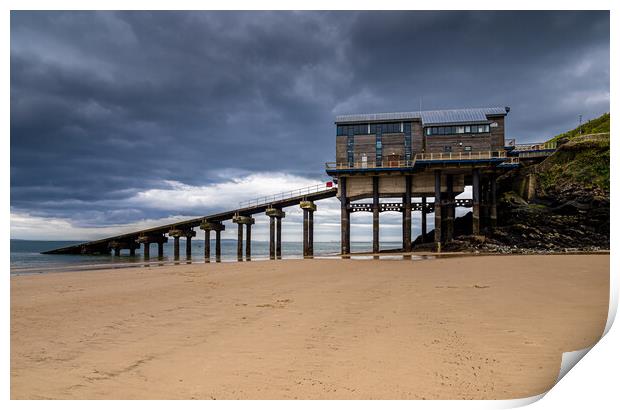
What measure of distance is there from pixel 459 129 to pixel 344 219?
49.4ft

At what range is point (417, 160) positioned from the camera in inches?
1356

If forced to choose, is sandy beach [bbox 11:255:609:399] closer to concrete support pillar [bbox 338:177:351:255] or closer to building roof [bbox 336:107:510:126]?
concrete support pillar [bbox 338:177:351:255]

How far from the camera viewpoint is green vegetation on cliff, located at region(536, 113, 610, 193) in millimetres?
29484

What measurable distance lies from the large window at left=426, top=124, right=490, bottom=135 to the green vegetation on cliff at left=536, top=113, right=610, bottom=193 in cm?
659

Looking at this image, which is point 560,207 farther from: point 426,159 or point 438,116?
point 438,116

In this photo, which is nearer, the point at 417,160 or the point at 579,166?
the point at 579,166

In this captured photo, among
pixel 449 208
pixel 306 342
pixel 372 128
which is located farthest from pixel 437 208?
pixel 306 342

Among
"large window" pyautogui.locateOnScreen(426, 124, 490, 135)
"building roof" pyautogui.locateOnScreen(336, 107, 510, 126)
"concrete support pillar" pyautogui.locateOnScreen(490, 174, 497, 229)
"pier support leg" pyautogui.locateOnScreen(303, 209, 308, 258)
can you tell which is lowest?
"pier support leg" pyautogui.locateOnScreen(303, 209, 308, 258)

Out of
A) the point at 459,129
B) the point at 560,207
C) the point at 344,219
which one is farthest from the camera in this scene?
the point at 344,219

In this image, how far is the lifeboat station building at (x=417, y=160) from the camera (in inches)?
1357

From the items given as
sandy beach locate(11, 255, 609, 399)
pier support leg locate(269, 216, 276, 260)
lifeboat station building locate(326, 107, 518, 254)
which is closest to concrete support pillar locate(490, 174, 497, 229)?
lifeboat station building locate(326, 107, 518, 254)

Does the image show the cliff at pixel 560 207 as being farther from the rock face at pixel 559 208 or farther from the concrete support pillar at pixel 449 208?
the concrete support pillar at pixel 449 208

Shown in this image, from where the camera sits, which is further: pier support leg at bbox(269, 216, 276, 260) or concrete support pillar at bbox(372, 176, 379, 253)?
pier support leg at bbox(269, 216, 276, 260)

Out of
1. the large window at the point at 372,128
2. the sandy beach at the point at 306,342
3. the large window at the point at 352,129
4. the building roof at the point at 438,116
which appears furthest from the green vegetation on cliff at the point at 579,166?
the sandy beach at the point at 306,342
